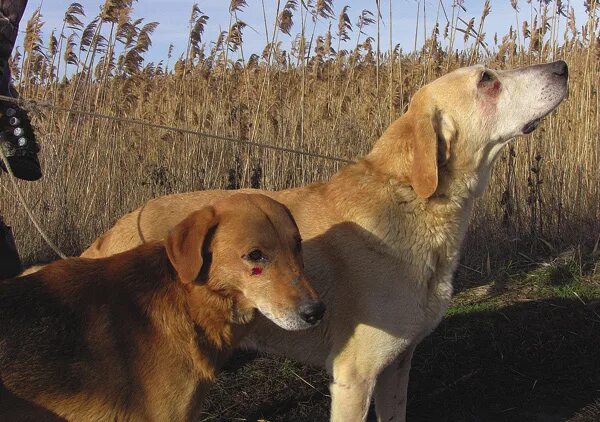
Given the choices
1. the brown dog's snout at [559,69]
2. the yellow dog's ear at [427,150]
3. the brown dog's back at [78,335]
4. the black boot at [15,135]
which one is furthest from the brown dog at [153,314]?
the brown dog's snout at [559,69]

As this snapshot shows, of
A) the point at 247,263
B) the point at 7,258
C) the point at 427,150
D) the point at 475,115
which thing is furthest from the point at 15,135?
the point at 475,115

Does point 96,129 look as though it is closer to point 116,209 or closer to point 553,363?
point 116,209

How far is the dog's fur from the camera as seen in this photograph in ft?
10.5

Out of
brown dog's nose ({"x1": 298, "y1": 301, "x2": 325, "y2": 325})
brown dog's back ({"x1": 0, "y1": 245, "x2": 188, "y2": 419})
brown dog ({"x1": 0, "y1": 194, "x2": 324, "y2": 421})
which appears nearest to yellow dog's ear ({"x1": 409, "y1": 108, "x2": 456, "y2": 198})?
brown dog ({"x1": 0, "y1": 194, "x2": 324, "y2": 421})

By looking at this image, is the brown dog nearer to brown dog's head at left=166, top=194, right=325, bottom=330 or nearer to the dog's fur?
brown dog's head at left=166, top=194, right=325, bottom=330

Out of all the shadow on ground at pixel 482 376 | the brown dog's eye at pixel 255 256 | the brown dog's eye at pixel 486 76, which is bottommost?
the shadow on ground at pixel 482 376

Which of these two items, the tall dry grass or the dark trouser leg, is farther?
the tall dry grass

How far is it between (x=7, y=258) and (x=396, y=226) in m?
2.12

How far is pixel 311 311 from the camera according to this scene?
2.48m

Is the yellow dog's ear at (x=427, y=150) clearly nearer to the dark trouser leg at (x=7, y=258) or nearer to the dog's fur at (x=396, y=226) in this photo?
the dog's fur at (x=396, y=226)

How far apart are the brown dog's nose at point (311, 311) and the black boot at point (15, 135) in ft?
5.81

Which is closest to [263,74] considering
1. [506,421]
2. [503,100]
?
[503,100]

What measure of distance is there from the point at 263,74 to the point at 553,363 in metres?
3.90

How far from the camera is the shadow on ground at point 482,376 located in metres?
4.09
